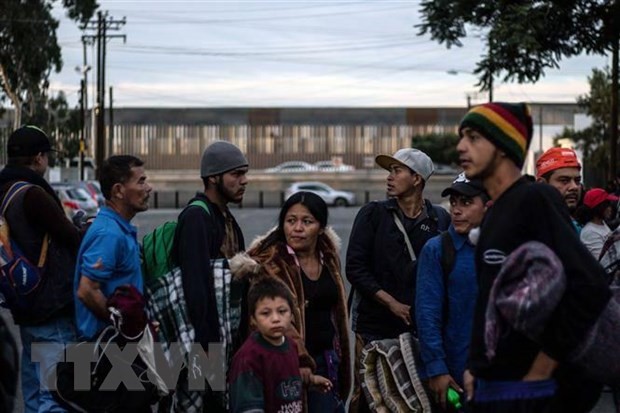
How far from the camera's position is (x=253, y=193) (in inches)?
3467

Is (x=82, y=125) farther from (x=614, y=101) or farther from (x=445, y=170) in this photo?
(x=614, y=101)

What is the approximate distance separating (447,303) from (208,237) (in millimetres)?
1235

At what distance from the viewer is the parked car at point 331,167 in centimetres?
9719

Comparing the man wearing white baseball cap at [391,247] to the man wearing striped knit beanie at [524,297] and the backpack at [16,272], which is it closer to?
the backpack at [16,272]

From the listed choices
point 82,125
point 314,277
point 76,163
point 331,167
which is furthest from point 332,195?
point 314,277

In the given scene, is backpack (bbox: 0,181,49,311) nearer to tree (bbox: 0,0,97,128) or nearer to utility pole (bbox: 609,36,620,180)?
utility pole (bbox: 609,36,620,180)

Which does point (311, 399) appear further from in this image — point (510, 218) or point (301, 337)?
point (510, 218)

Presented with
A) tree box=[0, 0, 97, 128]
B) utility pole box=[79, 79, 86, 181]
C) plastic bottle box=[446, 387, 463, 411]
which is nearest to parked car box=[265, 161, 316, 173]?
utility pole box=[79, 79, 86, 181]

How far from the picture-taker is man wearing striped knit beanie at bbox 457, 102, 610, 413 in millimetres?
4219

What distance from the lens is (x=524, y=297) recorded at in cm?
418

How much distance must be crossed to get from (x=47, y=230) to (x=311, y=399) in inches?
67.6

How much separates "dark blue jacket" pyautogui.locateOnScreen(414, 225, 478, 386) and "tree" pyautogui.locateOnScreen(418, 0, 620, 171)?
50.8 feet

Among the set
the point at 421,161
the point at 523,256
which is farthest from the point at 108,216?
the point at 523,256

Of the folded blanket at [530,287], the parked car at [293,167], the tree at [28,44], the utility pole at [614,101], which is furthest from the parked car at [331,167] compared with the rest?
the folded blanket at [530,287]
